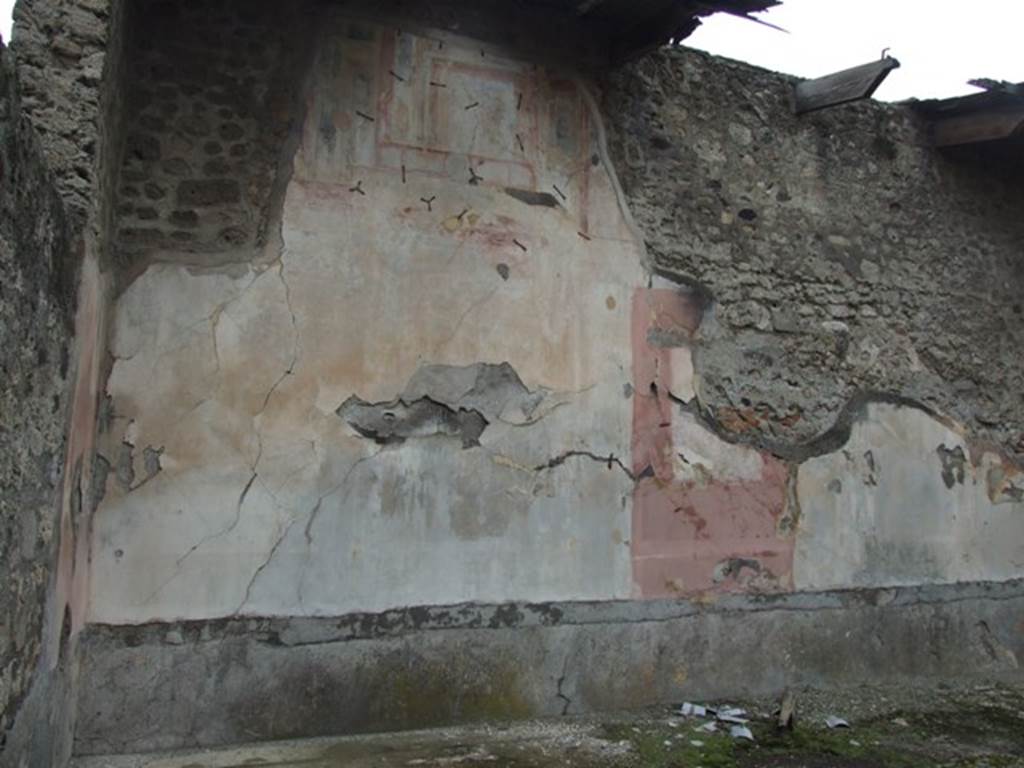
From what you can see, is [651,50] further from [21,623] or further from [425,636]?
[21,623]

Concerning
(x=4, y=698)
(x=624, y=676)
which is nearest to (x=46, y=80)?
(x=4, y=698)

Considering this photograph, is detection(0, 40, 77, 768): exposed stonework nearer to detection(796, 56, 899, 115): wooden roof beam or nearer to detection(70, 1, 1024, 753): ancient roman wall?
detection(70, 1, 1024, 753): ancient roman wall

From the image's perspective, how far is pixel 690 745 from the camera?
3.74m

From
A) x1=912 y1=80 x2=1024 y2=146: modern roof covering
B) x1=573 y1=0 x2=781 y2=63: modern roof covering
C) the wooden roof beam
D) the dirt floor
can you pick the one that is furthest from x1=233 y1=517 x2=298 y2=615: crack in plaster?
x1=912 y1=80 x2=1024 y2=146: modern roof covering

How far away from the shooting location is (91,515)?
343 centimetres

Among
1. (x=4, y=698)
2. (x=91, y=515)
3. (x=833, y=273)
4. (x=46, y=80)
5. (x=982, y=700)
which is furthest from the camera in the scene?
(x=833, y=273)

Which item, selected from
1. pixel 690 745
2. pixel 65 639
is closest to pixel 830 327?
pixel 690 745

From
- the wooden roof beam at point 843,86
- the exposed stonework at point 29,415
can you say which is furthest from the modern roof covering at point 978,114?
the exposed stonework at point 29,415

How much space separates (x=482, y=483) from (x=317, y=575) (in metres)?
0.82

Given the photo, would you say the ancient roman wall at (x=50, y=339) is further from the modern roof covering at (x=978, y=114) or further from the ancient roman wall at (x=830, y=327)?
the modern roof covering at (x=978, y=114)

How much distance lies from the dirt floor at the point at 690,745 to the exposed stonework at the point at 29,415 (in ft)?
3.25

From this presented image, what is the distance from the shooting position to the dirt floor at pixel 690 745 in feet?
11.2

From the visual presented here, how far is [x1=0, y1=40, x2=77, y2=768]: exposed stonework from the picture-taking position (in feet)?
6.79

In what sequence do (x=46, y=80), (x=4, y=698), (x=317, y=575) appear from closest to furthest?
(x=4, y=698)
(x=46, y=80)
(x=317, y=575)
